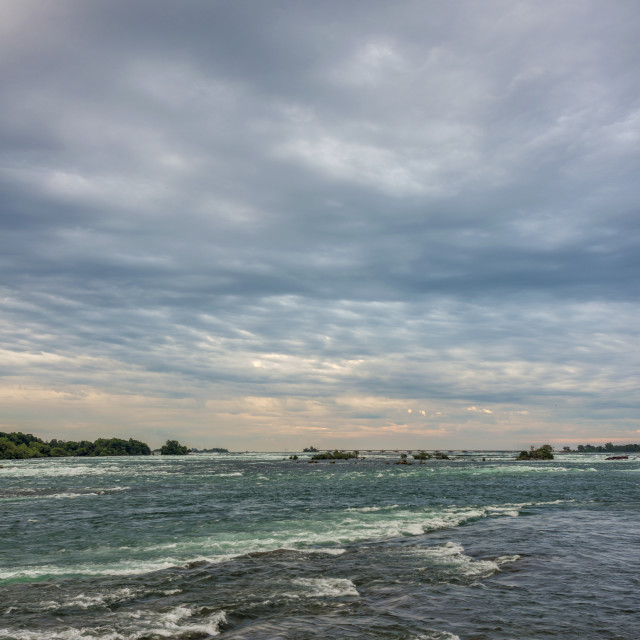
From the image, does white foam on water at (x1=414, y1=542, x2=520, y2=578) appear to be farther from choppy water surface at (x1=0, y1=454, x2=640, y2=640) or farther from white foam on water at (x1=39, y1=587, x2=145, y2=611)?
white foam on water at (x1=39, y1=587, x2=145, y2=611)

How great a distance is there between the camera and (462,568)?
19.5 meters

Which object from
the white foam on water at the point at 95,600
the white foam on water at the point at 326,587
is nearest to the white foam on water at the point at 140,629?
the white foam on water at the point at 95,600

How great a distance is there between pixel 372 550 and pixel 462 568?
520 cm

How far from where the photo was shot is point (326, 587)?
1703 cm

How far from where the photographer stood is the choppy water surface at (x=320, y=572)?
528 inches

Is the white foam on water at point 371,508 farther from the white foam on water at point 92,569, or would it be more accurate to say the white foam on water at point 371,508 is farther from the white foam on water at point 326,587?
the white foam on water at point 326,587

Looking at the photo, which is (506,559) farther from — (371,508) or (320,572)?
(371,508)

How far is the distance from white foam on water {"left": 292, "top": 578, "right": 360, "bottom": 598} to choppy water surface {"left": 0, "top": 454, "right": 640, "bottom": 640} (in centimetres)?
11

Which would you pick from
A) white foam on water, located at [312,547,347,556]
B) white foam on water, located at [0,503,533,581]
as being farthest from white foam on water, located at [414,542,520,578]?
white foam on water, located at [0,503,533,581]

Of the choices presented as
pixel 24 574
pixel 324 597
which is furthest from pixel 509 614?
pixel 24 574

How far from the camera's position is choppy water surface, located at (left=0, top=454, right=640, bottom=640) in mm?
13414

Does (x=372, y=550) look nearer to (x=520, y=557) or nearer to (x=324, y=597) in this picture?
(x=520, y=557)

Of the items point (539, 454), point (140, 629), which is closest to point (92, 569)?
point (140, 629)

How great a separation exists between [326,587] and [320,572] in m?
2.33
